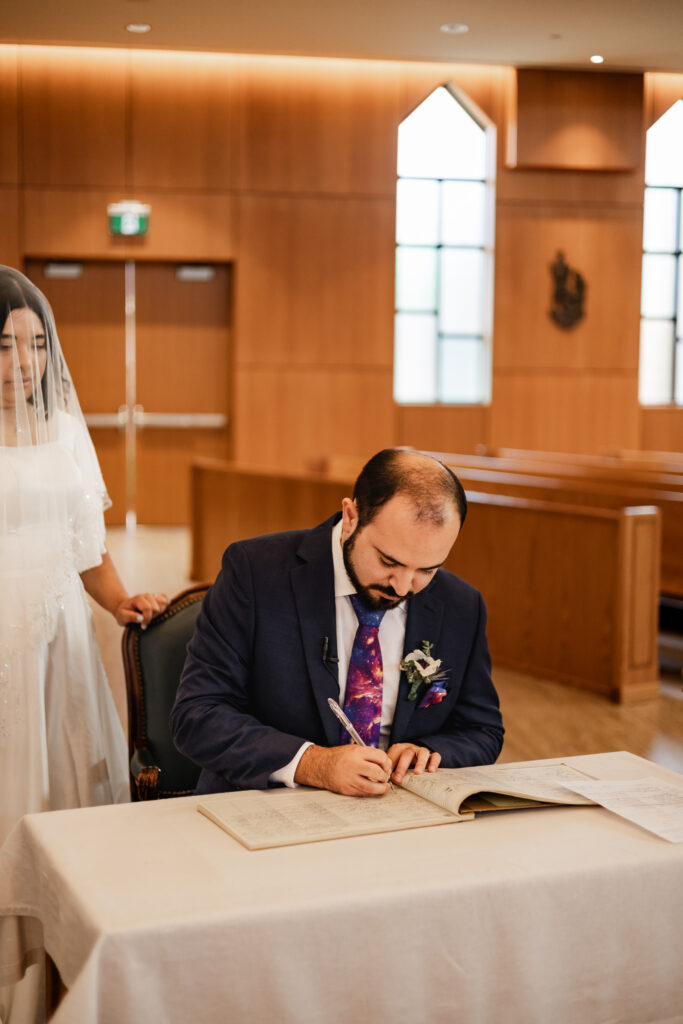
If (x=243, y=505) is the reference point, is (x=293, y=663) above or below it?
above

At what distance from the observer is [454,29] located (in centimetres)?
1012

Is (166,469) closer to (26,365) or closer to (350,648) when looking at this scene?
(26,365)

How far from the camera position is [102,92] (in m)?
11.0

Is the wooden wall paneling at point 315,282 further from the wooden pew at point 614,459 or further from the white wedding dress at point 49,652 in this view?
the white wedding dress at point 49,652

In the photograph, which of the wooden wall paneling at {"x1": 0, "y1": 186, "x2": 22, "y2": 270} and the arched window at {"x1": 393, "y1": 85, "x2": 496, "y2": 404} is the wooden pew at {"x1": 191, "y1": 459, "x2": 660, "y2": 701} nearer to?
the arched window at {"x1": 393, "y1": 85, "x2": 496, "y2": 404}

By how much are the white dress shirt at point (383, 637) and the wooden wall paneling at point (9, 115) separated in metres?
9.92

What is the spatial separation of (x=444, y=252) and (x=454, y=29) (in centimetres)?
252

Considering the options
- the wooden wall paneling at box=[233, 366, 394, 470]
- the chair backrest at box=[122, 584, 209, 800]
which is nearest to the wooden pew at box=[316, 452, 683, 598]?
the wooden wall paneling at box=[233, 366, 394, 470]

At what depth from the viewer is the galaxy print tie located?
2.11 m

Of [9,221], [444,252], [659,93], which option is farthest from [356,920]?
[659,93]

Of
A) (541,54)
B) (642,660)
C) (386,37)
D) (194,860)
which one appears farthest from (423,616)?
(541,54)

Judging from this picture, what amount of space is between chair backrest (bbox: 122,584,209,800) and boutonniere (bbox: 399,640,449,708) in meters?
0.67

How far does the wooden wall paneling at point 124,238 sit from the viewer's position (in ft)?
36.1

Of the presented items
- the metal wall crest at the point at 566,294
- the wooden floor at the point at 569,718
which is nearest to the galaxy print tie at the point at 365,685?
the wooden floor at the point at 569,718
